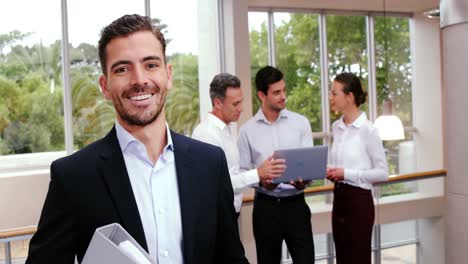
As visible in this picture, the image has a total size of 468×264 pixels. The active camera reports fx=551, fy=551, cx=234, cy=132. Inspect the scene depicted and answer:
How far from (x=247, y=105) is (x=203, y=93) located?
1636mm

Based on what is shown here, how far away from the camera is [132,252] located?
931mm

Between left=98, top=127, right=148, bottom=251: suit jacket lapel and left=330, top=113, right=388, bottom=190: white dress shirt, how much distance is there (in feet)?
7.49

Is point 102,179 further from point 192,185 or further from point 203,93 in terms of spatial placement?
point 203,93

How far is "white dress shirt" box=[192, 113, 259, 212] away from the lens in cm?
312

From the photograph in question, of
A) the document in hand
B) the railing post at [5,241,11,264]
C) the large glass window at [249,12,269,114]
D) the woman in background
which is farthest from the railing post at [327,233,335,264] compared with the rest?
the document in hand

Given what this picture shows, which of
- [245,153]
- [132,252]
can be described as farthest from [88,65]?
[132,252]

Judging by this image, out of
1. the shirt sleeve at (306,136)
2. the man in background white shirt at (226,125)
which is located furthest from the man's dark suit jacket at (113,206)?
the shirt sleeve at (306,136)

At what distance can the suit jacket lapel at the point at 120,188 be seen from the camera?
1.16m

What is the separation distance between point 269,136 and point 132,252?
254 centimetres

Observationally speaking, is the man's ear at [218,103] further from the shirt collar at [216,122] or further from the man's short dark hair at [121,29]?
the man's short dark hair at [121,29]

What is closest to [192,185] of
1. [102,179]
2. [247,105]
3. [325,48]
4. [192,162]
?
[192,162]

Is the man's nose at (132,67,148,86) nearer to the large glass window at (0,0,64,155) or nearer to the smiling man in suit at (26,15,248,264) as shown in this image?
the smiling man in suit at (26,15,248,264)

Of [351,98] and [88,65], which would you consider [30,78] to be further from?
[351,98]

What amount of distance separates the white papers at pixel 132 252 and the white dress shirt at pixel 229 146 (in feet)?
7.07
